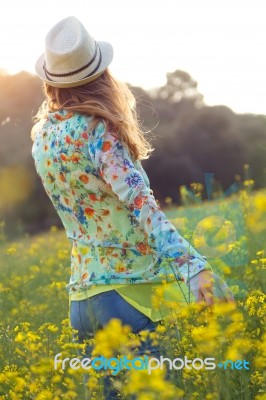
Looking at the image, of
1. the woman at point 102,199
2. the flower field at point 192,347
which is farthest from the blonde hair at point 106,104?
the flower field at point 192,347

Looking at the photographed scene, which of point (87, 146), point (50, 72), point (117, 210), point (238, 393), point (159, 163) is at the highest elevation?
point (50, 72)

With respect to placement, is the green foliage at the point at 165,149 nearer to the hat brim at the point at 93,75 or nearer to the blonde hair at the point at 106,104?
the hat brim at the point at 93,75

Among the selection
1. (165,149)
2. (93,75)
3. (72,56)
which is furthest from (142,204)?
(165,149)

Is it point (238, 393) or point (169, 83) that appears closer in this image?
point (238, 393)

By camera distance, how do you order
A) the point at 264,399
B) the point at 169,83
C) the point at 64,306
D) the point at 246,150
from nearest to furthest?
the point at 264,399, the point at 64,306, the point at 246,150, the point at 169,83

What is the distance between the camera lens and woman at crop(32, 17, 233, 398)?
8.38 ft

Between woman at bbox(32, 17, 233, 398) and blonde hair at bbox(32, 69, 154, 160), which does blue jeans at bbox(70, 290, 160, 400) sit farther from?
blonde hair at bbox(32, 69, 154, 160)

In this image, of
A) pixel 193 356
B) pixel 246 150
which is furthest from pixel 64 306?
pixel 246 150

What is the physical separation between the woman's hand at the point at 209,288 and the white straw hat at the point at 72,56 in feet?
2.69

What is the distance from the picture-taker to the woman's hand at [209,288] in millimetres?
2422

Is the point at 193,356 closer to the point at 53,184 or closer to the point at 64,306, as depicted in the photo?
the point at 53,184

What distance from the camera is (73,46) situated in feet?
9.49

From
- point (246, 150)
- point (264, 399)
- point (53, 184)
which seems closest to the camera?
point (264, 399)

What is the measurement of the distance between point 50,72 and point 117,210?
579 mm
